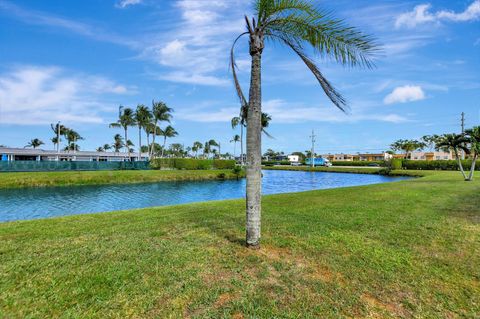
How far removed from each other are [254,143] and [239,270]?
2157mm

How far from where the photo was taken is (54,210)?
1511cm

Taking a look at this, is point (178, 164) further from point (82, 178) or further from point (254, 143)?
point (254, 143)

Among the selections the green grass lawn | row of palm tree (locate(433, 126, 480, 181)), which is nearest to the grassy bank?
the green grass lawn

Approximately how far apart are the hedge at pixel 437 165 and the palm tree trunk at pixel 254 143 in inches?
2266

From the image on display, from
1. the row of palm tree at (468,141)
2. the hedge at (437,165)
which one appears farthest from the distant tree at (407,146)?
the row of palm tree at (468,141)

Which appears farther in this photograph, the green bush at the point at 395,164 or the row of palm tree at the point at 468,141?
the green bush at the point at 395,164

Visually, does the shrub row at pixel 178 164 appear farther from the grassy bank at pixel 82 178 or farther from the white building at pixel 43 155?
the white building at pixel 43 155

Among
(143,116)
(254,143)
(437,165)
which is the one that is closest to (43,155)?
(143,116)

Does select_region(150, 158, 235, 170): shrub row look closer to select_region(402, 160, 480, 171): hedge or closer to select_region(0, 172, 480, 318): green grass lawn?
select_region(402, 160, 480, 171): hedge

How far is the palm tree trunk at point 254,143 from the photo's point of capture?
16.6 ft

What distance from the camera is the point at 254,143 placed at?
5055 mm

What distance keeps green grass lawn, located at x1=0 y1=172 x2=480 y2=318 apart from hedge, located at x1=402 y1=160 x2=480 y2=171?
53278 mm

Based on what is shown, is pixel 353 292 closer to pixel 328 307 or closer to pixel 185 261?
pixel 328 307

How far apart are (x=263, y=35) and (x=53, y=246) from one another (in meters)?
5.83
